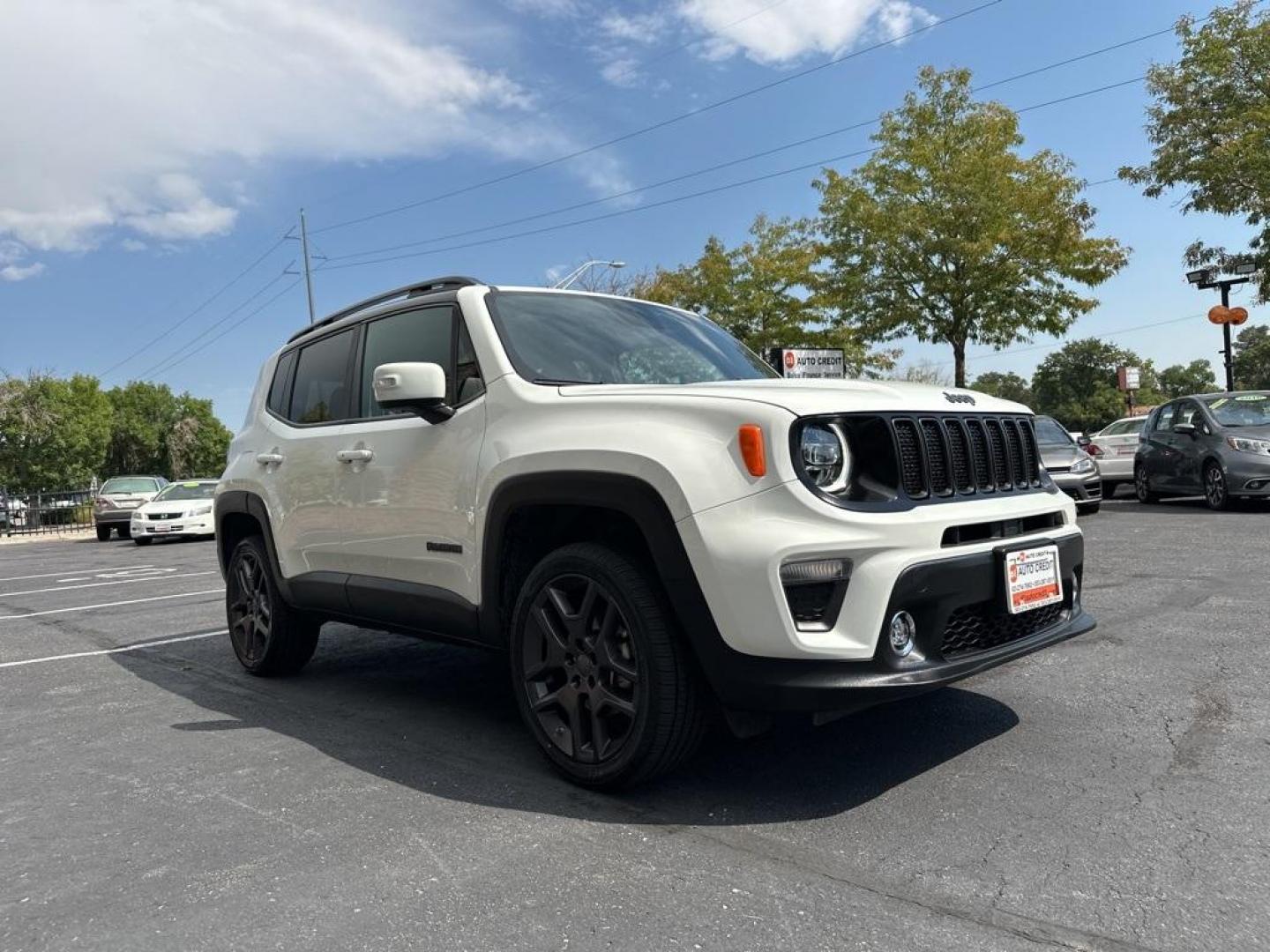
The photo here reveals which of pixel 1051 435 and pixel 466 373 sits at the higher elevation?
pixel 466 373

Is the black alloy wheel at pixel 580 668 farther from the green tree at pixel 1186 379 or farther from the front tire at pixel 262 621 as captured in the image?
the green tree at pixel 1186 379

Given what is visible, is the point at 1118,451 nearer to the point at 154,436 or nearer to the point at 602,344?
the point at 602,344

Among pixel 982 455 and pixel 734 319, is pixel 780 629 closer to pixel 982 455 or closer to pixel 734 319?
pixel 982 455

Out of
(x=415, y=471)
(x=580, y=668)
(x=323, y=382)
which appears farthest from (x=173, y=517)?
(x=580, y=668)

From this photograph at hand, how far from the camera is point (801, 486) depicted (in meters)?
2.85

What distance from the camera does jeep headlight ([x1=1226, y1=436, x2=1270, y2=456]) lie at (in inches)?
456

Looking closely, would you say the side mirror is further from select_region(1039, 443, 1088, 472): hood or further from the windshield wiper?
select_region(1039, 443, 1088, 472): hood

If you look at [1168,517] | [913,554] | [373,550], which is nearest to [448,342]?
[373,550]

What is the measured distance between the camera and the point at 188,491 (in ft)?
70.5

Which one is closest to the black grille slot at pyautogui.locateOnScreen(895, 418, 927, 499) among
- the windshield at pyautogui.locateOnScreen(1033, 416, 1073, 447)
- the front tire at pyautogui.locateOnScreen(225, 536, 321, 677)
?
the front tire at pyautogui.locateOnScreen(225, 536, 321, 677)

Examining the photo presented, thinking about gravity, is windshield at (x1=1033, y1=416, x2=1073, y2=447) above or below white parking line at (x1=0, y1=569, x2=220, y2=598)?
above

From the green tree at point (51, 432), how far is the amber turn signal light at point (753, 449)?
4768 centimetres

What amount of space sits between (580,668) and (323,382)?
97.0 inches

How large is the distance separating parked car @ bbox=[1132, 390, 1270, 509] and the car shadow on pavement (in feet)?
30.9
